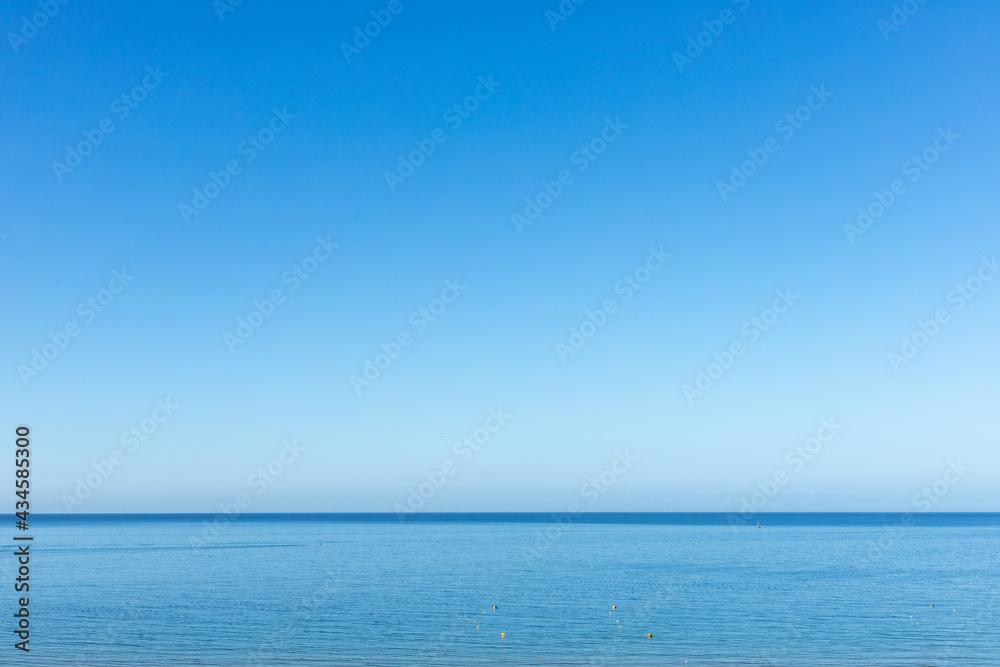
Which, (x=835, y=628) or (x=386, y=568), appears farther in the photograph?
(x=386, y=568)


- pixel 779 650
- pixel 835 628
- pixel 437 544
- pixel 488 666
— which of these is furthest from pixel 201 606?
pixel 437 544

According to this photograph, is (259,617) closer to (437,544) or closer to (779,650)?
(779,650)

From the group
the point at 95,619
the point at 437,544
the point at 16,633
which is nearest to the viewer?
the point at 16,633

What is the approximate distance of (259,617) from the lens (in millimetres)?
51094

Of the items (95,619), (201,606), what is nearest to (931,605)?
(201,606)

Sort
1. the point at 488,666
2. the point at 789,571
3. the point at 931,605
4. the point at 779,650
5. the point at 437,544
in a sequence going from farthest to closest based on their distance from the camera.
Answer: the point at 437,544
the point at 789,571
the point at 931,605
the point at 779,650
the point at 488,666

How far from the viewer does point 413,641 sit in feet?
144

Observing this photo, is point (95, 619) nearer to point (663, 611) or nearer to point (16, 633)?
point (16, 633)

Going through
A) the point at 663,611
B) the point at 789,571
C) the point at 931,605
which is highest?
the point at 789,571

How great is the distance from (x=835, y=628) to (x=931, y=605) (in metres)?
13.2

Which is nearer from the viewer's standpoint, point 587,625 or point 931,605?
point 587,625

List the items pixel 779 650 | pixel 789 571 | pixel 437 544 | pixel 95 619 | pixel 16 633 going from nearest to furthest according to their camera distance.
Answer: pixel 779 650, pixel 16 633, pixel 95 619, pixel 789 571, pixel 437 544

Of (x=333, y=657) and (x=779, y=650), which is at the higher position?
(x=779, y=650)

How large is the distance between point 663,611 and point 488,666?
59.7 feet
